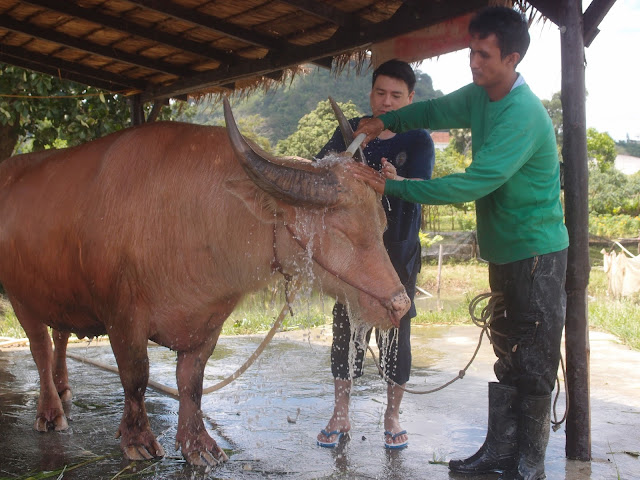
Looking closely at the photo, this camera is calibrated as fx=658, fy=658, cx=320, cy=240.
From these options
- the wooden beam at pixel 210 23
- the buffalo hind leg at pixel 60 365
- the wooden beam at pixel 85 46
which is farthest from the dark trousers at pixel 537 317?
the wooden beam at pixel 85 46

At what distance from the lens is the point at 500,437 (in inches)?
123

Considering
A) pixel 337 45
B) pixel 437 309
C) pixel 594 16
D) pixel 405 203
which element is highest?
pixel 337 45

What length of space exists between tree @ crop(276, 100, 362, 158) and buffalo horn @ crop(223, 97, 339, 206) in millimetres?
29084

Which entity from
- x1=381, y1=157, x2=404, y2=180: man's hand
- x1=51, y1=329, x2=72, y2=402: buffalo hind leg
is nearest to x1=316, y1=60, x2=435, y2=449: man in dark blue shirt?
x1=381, y1=157, x2=404, y2=180: man's hand

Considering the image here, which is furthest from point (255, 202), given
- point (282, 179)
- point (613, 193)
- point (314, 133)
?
point (613, 193)

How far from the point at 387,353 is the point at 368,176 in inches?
45.7

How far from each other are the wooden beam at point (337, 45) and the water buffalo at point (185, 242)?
164cm

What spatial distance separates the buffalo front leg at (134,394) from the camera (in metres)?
3.29

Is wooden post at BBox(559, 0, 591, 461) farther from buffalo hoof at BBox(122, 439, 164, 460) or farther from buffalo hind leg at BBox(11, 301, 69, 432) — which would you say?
buffalo hind leg at BBox(11, 301, 69, 432)

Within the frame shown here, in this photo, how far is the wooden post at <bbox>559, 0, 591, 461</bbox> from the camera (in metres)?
3.31

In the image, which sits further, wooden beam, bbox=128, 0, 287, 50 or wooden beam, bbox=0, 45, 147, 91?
wooden beam, bbox=0, 45, 147, 91

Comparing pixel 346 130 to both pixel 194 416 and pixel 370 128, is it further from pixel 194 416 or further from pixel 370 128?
pixel 194 416

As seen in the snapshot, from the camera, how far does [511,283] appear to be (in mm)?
3047

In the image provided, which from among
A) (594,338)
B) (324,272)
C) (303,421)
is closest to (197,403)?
(303,421)
